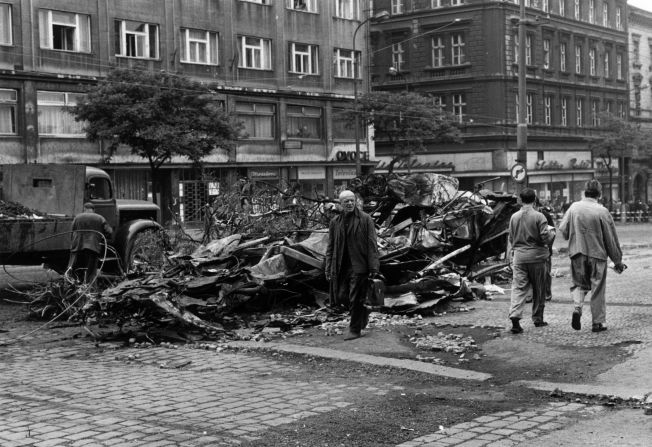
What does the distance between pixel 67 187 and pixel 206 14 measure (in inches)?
1103

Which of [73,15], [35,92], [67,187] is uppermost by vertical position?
[73,15]

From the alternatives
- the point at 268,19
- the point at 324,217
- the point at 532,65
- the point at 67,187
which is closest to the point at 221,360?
the point at 324,217

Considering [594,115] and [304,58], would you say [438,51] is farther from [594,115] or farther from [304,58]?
[594,115]

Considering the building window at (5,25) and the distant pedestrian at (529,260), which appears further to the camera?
the building window at (5,25)

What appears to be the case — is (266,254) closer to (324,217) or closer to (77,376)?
(324,217)

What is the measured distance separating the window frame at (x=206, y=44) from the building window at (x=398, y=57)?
20.9 metres

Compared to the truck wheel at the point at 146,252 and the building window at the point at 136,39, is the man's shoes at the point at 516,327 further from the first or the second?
the building window at the point at 136,39

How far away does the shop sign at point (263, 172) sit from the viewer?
45.1 m

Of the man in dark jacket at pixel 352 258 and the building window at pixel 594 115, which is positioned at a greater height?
the building window at pixel 594 115

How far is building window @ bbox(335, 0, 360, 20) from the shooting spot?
165 ft

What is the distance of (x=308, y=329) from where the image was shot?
458 inches

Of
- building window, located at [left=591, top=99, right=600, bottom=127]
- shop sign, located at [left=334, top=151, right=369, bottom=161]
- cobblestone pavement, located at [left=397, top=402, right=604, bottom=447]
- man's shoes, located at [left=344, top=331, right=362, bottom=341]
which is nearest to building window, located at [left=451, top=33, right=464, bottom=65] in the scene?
shop sign, located at [left=334, top=151, right=369, bottom=161]

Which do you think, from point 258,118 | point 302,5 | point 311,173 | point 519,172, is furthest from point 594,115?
point 519,172

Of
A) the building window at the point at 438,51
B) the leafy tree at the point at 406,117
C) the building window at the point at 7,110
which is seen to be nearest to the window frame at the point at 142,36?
the building window at the point at 7,110
